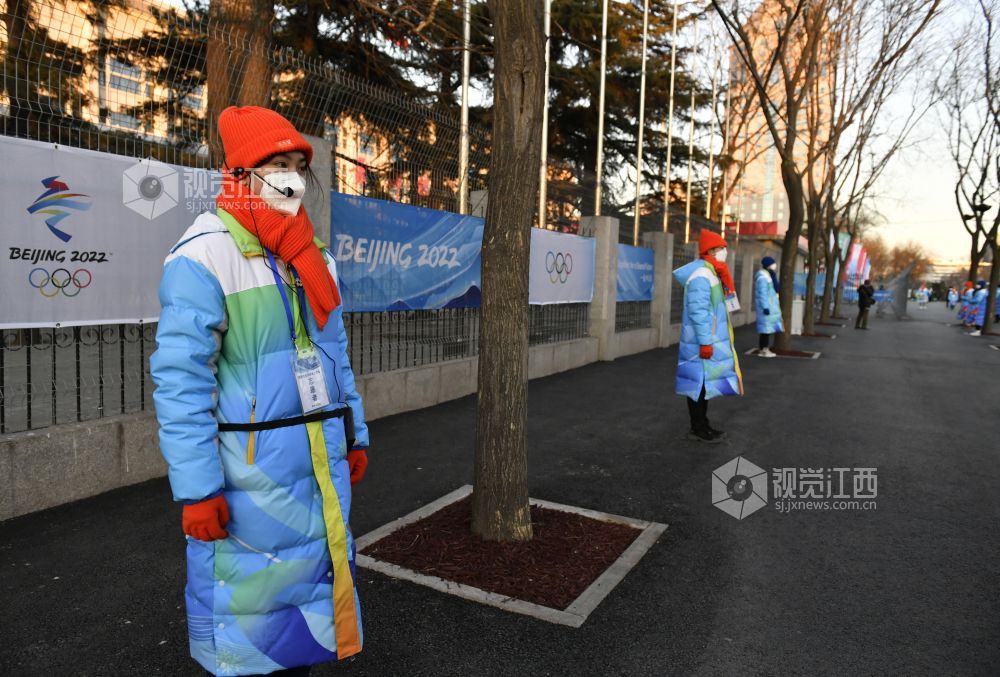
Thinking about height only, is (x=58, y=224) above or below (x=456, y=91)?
below

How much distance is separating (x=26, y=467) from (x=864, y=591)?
504cm

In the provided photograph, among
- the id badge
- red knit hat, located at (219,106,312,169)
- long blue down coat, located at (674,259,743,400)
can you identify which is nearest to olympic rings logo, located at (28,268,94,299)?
red knit hat, located at (219,106,312,169)

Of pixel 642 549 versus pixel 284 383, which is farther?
pixel 642 549

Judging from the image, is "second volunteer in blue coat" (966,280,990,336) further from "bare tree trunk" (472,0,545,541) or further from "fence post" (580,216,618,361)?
"bare tree trunk" (472,0,545,541)

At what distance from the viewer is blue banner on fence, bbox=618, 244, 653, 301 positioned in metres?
14.6

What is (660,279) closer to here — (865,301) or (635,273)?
(635,273)

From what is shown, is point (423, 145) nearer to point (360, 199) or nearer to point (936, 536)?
point (360, 199)

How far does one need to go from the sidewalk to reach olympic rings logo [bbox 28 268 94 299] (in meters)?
1.44

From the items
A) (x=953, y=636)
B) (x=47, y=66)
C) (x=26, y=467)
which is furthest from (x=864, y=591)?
(x=47, y=66)

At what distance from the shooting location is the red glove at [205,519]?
1.98 m

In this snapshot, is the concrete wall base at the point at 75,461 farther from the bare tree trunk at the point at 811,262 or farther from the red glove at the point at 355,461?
the bare tree trunk at the point at 811,262

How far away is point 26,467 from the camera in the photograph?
14.9ft

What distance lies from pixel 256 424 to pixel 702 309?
5.35 meters

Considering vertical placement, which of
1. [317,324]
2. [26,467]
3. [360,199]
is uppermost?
[360,199]
